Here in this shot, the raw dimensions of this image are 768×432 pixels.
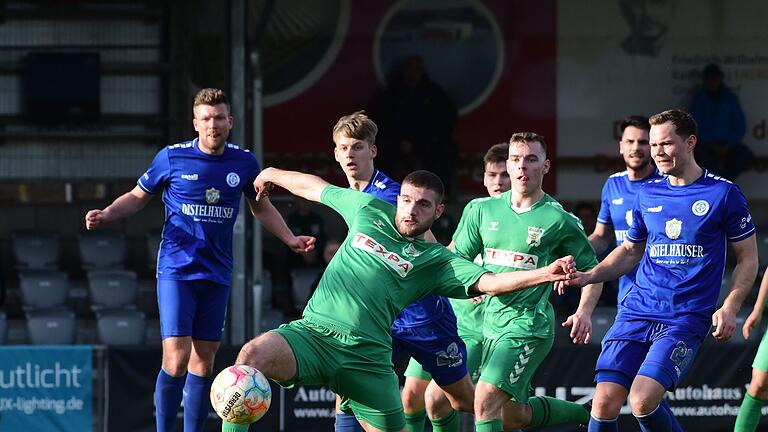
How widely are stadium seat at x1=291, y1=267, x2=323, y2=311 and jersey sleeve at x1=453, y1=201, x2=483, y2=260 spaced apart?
6092mm

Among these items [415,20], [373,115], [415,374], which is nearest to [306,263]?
[373,115]

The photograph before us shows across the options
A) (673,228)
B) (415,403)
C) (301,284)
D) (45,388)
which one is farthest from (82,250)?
(673,228)

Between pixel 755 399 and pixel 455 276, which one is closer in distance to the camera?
pixel 455 276

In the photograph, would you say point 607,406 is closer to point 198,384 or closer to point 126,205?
point 198,384

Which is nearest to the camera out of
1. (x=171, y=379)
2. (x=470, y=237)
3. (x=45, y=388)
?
(x=470, y=237)

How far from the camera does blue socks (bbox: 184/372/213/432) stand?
28.1ft

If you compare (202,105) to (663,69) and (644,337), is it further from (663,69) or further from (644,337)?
(663,69)

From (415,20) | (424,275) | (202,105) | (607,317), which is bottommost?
(607,317)

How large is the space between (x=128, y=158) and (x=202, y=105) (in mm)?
7421

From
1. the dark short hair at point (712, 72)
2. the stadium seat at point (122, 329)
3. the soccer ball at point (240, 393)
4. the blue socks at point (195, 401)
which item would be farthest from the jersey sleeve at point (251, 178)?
the dark short hair at point (712, 72)

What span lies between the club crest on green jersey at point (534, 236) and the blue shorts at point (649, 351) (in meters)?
0.66

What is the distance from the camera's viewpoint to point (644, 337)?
7797mm

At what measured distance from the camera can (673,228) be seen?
25.2 feet

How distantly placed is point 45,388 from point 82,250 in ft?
13.5
